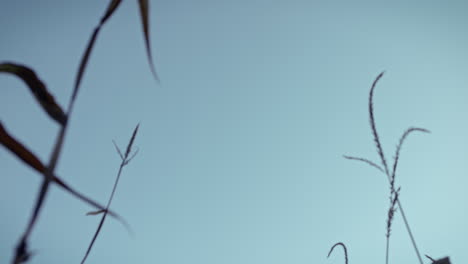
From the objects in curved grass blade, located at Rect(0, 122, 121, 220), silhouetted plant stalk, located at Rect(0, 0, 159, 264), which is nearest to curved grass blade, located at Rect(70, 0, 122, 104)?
silhouetted plant stalk, located at Rect(0, 0, 159, 264)

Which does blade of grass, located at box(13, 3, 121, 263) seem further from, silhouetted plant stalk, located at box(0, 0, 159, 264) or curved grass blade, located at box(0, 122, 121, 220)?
curved grass blade, located at box(0, 122, 121, 220)

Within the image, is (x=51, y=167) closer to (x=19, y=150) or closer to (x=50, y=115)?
(x=50, y=115)

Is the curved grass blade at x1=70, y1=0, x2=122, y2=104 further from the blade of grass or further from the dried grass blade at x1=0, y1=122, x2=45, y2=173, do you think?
the dried grass blade at x1=0, y1=122, x2=45, y2=173

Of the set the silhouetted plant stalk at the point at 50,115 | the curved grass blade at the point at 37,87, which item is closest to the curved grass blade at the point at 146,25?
the silhouetted plant stalk at the point at 50,115

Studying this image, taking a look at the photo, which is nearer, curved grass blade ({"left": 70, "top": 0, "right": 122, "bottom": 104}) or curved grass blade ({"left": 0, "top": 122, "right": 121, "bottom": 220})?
curved grass blade ({"left": 70, "top": 0, "right": 122, "bottom": 104})

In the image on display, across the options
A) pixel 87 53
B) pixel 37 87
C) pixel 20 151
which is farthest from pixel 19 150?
pixel 87 53

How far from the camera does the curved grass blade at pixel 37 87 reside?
476mm

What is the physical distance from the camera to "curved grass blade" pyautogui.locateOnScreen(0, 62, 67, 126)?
0.48 meters

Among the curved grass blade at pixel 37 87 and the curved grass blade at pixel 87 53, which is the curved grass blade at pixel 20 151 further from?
the curved grass blade at pixel 87 53

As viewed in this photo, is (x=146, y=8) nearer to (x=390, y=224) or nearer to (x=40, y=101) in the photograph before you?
(x=40, y=101)

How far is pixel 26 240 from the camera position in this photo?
334 mm

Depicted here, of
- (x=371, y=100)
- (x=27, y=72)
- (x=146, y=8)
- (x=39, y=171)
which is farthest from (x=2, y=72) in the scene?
(x=371, y=100)

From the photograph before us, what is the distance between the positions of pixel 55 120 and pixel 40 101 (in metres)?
0.08

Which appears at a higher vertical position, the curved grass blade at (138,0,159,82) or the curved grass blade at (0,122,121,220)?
the curved grass blade at (138,0,159,82)
